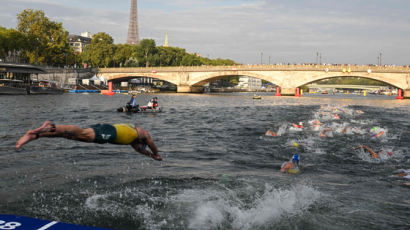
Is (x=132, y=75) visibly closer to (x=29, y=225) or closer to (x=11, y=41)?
(x=11, y=41)

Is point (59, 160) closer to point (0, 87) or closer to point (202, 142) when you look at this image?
point (202, 142)

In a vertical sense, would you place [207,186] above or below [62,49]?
below

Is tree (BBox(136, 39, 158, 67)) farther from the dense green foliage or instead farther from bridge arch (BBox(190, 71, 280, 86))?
bridge arch (BBox(190, 71, 280, 86))

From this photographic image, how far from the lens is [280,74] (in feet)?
284

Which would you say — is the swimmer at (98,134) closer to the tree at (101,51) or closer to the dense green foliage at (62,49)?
the dense green foliage at (62,49)

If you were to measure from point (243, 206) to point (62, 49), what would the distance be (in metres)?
95.8

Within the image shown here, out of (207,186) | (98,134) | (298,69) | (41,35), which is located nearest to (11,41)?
(41,35)

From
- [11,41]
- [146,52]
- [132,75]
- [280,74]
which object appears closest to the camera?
[11,41]

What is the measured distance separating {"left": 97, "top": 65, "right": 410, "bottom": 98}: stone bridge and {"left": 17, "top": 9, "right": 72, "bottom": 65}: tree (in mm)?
15377

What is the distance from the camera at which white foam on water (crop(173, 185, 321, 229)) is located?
314 inches

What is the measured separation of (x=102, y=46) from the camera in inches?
4397

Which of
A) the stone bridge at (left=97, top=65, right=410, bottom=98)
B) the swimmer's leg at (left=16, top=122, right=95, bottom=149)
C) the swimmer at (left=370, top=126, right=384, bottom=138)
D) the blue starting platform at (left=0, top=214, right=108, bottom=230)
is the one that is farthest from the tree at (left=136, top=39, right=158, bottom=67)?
the blue starting platform at (left=0, top=214, right=108, bottom=230)

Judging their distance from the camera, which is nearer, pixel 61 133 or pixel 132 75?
pixel 61 133

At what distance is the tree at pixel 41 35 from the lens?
279ft
